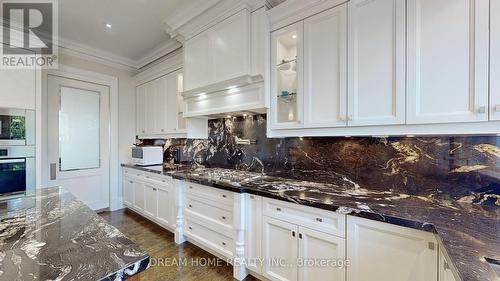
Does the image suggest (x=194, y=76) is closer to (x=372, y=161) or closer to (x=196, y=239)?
(x=196, y=239)

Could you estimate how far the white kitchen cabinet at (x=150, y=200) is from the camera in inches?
123

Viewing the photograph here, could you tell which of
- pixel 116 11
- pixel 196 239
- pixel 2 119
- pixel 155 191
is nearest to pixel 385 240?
pixel 196 239

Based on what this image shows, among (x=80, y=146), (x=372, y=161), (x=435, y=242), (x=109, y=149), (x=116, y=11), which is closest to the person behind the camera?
(x=435, y=242)

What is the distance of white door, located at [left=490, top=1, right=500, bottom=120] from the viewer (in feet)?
3.94

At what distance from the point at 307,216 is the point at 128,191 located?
3436mm

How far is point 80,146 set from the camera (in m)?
3.70

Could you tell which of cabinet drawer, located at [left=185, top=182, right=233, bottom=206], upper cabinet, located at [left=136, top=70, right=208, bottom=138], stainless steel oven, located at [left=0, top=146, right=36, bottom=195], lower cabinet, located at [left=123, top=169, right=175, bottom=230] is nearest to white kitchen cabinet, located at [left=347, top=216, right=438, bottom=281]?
cabinet drawer, located at [left=185, top=182, right=233, bottom=206]

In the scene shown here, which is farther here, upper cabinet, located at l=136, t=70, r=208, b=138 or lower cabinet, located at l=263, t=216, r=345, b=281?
upper cabinet, located at l=136, t=70, r=208, b=138

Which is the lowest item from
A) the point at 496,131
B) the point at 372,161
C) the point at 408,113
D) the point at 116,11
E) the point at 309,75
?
the point at 372,161

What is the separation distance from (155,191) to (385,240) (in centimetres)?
284

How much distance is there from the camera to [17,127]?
95.7 inches

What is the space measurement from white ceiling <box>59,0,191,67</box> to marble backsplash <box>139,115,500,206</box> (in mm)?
1668

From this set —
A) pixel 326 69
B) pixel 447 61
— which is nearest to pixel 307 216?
pixel 326 69

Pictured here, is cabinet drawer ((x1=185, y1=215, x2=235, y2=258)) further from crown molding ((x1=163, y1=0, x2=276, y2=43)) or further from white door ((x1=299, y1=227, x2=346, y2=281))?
crown molding ((x1=163, y1=0, x2=276, y2=43))
